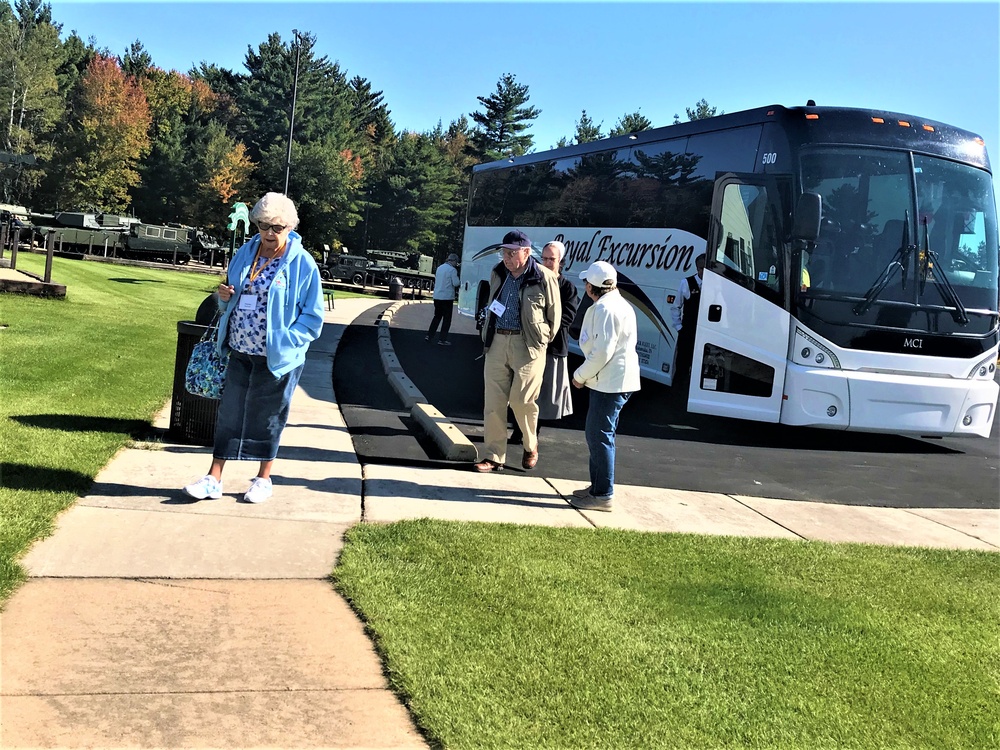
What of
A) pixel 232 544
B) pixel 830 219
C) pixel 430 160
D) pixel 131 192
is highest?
pixel 430 160

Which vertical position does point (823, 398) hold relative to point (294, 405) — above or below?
above

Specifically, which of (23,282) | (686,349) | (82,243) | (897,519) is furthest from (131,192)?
(897,519)

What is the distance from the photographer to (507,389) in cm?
735

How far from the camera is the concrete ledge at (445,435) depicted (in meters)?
7.50

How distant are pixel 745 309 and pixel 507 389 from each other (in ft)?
12.2

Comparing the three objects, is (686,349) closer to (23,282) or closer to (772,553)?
(772,553)

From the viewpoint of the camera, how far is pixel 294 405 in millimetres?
9492

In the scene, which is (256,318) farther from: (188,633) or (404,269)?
(404,269)

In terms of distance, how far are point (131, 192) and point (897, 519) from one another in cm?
7570

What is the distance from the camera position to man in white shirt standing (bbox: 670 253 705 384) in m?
11.5

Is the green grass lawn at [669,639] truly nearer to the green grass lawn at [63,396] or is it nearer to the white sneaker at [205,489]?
the white sneaker at [205,489]

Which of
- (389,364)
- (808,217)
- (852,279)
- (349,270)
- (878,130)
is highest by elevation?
(878,130)

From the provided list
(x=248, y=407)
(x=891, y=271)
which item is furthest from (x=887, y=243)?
(x=248, y=407)

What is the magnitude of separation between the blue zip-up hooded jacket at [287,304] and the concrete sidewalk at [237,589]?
100 cm
